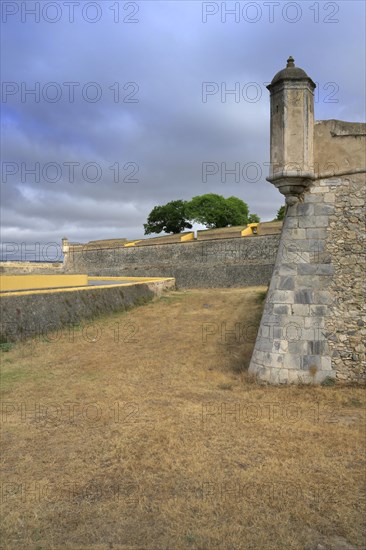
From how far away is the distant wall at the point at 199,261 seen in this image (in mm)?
30281

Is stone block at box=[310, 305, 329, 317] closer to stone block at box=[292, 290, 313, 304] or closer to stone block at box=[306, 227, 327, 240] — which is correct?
stone block at box=[292, 290, 313, 304]

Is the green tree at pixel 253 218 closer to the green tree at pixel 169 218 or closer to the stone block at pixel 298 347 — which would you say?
the green tree at pixel 169 218

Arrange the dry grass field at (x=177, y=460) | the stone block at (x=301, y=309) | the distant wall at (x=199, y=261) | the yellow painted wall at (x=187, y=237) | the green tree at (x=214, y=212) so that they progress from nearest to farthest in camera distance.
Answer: the dry grass field at (x=177, y=460)
the stone block at (x=301, y=309)
the distant wall at (x=199, y=261)
the yellow painted wall at (x=187, y=237)
the green tree at (x=214, y=212)

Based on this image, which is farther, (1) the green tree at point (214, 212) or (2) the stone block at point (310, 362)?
(1) the green tree at point (214, 212)

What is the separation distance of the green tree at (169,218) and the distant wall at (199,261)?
17180mm

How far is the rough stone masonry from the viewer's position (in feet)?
24.3

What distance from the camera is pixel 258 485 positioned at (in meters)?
4.03

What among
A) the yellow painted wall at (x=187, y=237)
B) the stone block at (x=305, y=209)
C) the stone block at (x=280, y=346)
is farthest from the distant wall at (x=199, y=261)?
the stone block at (x=280, y=346)

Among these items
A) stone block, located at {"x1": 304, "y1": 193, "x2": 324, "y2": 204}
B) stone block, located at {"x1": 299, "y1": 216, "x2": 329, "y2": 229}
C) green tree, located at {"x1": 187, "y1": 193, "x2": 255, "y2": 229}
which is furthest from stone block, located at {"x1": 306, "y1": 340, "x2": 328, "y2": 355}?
green tree, located at {"x1": 187, "y1": 193, "x2": 255, "y2": 229}

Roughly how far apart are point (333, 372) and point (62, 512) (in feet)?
17.5

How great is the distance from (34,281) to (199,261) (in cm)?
1871

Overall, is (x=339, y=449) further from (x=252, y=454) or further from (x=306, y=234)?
(x=306, y=234)

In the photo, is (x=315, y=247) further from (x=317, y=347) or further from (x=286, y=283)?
(x=317, y=347)

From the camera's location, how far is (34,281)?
16.7m
